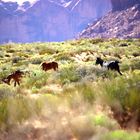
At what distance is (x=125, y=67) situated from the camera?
20.1 metres

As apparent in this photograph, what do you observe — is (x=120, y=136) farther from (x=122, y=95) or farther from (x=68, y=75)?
(x=68, y=75)

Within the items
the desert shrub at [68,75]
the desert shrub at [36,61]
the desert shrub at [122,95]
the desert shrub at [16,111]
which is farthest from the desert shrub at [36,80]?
the desert shrub at [36,61]

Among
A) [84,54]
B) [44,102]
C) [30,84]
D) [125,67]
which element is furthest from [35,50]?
[44,102]

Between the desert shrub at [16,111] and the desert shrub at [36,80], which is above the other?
the desert shrub at [36,80]

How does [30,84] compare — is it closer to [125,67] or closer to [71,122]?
[125,67]

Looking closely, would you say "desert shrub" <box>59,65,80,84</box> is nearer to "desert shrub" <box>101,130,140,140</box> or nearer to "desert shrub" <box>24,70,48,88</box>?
"desert shrub" <box>24,70,48,88</box>

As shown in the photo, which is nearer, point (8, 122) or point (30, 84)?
point (8, 122)

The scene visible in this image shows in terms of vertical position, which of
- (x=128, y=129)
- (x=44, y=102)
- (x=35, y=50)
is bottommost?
(x=128, y=129)

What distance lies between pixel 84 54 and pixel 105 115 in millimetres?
23346

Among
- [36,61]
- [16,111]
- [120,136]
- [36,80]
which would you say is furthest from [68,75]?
[120,136]

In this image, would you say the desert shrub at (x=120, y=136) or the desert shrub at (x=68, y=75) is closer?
the desert shrub at (x=120, y=136)

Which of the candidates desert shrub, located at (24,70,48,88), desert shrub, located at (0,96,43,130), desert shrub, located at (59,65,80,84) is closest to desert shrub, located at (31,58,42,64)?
desert shrub, located at (59,65,80,84)

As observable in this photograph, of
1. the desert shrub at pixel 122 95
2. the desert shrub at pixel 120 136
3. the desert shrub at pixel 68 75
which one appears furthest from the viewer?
the desert shrub at pixel 68 75

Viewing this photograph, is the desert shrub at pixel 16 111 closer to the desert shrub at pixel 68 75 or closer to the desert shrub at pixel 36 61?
the desert shrub at pixel 68 75
